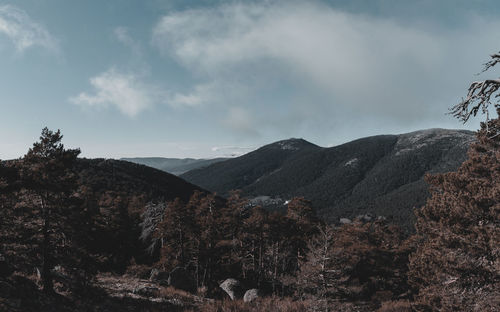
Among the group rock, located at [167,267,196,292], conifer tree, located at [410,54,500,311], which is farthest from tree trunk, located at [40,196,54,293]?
conifer tree, located at [410,54,500,311]

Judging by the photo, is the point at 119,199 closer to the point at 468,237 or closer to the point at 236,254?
the point at 236,254

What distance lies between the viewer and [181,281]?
2609cm

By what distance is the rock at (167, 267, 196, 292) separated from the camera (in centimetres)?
2586

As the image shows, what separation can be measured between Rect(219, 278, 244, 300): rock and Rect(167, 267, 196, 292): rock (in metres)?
3.10

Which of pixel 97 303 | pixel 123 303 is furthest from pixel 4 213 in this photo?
pixel 123 303

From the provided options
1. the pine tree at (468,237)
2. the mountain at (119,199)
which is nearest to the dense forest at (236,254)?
the pine tree at (468,237)

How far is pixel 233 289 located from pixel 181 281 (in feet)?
16.4

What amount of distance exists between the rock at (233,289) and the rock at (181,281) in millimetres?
3099

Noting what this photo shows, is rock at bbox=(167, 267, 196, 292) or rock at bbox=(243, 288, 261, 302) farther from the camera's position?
rock at bbox=(167, 267, 196, 292)

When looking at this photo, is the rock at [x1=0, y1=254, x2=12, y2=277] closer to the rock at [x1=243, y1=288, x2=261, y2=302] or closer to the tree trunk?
the tree trunk

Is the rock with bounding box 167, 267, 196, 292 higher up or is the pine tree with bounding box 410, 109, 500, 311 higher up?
the pine tree with bounding box 410, 109, 500, 311

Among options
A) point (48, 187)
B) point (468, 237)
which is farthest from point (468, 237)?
point (48, 187)

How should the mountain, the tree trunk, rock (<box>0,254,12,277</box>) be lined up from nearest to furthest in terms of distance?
rock (<box>0,254,12,277</box>), the tree trunk, the mountain

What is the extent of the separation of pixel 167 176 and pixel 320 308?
136m
